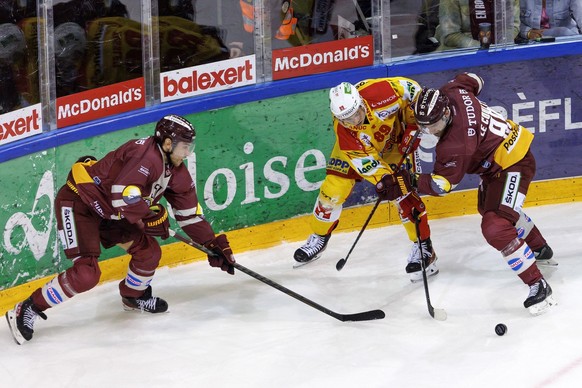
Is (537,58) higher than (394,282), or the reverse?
(537,58)

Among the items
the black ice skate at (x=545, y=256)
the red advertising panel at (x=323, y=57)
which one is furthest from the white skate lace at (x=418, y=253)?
the red advertising panel at (x=323, y=57)

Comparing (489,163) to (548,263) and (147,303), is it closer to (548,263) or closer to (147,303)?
(548,263)

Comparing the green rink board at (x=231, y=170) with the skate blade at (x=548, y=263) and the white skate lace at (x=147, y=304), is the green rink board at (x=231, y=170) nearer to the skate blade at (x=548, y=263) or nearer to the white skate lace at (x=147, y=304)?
the white skate lace at (x=147, y=304)

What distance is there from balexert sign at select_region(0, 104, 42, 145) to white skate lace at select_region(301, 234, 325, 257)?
5.12 ft

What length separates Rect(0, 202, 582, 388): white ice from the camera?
500cm

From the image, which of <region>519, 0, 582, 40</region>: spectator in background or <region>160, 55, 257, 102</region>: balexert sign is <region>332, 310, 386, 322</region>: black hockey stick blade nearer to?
<region>160, 55, 257, 102</region>: balexert sign

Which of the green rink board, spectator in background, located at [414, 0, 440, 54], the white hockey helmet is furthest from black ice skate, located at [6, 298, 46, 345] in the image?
spectator in background, located at [414, 0, 440, 54]

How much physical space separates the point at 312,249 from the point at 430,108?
137 centimetres

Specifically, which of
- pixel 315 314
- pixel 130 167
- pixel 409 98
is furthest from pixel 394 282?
pixel 130 167

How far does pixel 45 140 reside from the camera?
5.81 metres

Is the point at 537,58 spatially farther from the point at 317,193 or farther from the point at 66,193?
the point at 66,193

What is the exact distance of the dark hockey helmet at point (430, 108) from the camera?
531cm

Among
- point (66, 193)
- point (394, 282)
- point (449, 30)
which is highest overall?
point (449, 30)

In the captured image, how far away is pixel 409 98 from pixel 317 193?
108 centimetres
